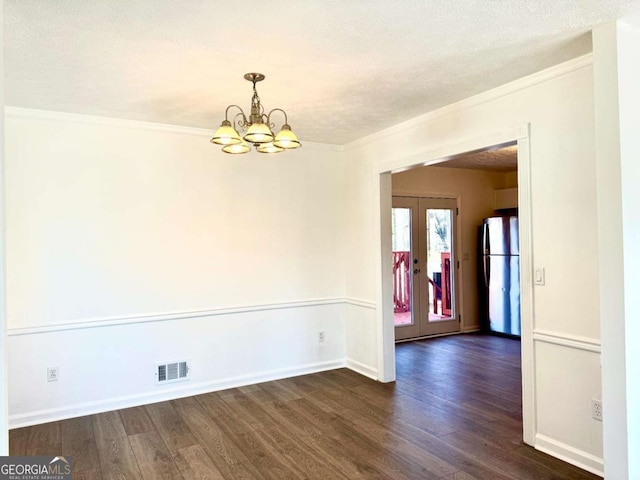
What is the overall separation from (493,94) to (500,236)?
12.1 feet

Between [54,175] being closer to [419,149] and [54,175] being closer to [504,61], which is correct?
[419,149]

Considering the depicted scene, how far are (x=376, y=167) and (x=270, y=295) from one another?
1730mm

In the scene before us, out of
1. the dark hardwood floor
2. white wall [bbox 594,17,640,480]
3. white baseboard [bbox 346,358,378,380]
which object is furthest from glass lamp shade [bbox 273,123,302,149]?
white baseboard [bbox 346,358,378,380]

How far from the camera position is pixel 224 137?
2637 mm

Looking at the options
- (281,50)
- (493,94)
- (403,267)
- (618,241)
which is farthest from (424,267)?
(281,50)

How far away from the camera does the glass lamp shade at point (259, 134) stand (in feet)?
8.44

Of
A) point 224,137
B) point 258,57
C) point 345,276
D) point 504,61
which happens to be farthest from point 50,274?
point 504,61

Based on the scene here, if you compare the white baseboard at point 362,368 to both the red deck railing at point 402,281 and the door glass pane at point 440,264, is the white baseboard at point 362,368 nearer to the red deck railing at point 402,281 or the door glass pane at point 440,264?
the red deck railing at point 402,281

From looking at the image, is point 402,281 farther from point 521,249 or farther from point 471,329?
point 521,249

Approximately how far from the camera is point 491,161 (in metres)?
6.20

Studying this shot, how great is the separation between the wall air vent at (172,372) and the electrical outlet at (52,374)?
795 millimetres

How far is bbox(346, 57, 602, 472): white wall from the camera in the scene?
266cm

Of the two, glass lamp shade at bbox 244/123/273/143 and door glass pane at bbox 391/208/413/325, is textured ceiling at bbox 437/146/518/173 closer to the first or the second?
door glass pane at bbox 391/208/413/325

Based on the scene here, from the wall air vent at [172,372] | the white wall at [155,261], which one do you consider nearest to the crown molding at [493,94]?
A: the white wall at [155,261]
